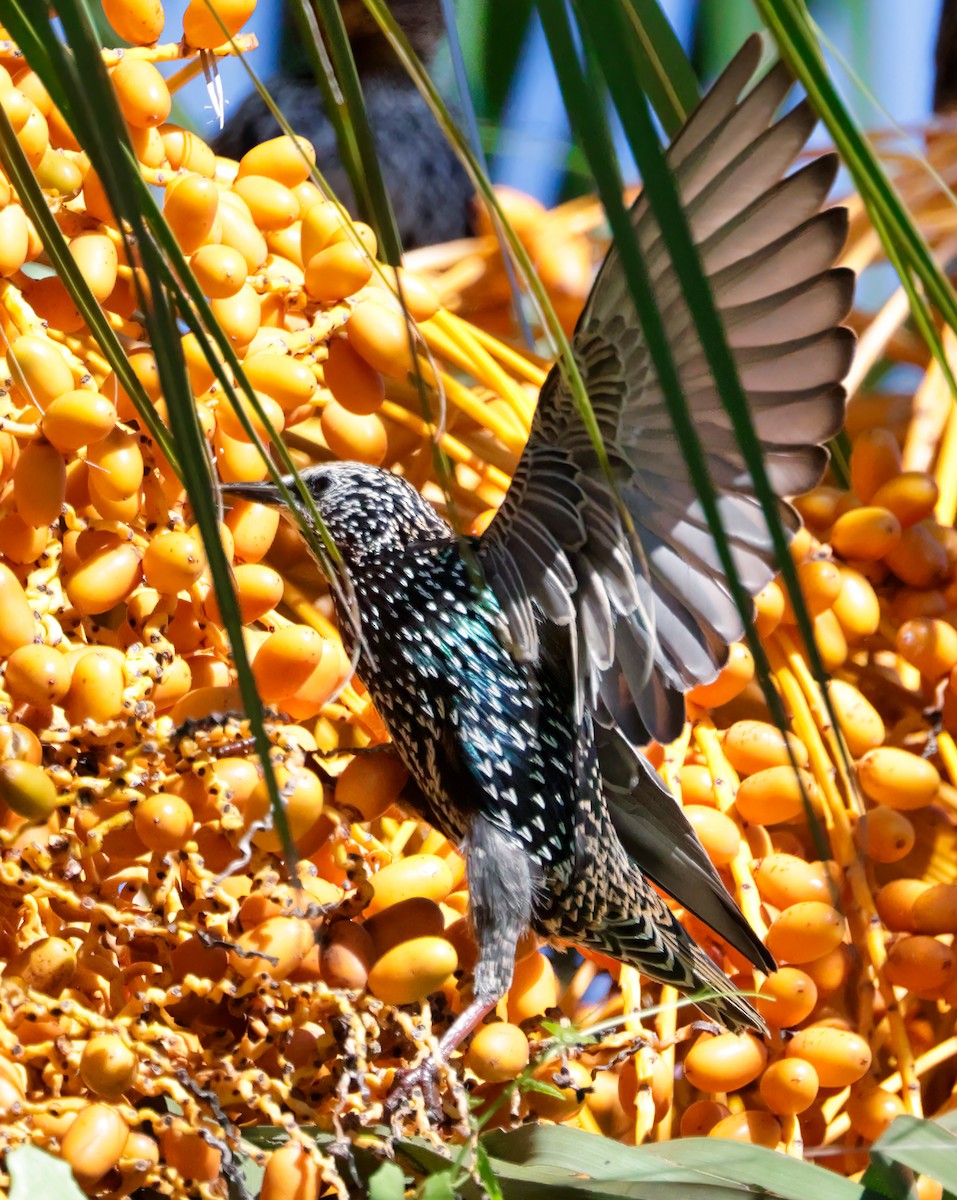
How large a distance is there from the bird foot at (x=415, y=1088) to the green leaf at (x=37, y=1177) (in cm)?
17

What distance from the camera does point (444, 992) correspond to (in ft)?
2.34

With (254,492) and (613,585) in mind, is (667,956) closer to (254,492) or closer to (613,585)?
(613,585)

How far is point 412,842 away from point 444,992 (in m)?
0.17

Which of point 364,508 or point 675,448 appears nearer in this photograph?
point 675,448

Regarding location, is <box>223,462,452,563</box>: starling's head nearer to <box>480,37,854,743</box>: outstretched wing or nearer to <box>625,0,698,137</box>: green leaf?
<box>480,37,854,743</box>: outstretched wing

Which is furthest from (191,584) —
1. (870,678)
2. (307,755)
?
(870,678)

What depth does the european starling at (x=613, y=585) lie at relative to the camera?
0.65 metres

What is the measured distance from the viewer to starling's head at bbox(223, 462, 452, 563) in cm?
85

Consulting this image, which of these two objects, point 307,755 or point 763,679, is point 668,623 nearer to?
point 307,755

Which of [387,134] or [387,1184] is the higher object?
[387,134]

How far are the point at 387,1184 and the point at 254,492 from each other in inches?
13.9

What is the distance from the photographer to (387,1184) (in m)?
0.54

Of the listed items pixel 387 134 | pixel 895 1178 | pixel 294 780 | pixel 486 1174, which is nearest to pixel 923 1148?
pixel 895 1178

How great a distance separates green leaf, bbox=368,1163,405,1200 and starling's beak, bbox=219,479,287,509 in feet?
1.12
